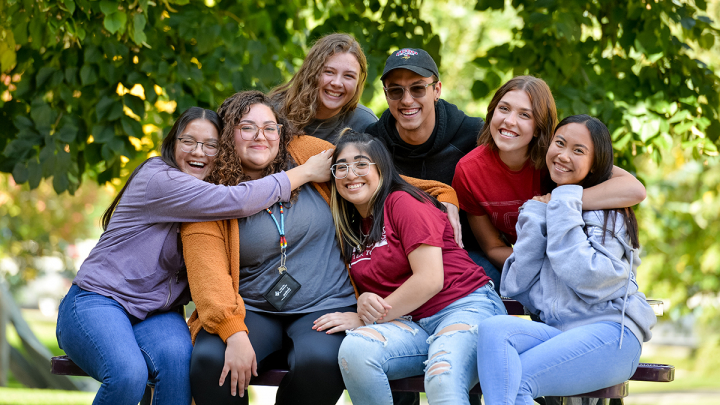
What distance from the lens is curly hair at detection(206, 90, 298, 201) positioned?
2936mm

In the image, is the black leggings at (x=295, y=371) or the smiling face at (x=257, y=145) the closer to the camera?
the black leggings at (x=295, y=371)

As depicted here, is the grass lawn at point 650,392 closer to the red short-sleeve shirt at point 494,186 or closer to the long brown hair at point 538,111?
the red short-sleeve shirt at point 494,186

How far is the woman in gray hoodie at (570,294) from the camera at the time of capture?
2.39 metres

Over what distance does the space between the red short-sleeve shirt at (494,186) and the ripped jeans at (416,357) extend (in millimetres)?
599

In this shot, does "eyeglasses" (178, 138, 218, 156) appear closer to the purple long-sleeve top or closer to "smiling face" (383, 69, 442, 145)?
the purple long-sleeve top

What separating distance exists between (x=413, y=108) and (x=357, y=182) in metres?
0.62

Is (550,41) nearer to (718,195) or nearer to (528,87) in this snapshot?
(528,87)

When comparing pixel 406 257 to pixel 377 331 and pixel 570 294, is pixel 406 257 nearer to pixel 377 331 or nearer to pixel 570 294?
pixel 377 331

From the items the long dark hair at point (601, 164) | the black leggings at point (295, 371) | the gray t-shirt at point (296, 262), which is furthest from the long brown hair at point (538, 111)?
the black leggings at point (295, 371)

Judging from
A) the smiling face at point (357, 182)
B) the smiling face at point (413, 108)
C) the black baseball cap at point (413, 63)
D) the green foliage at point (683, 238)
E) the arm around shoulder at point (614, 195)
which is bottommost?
the green foliage at point (683, 238)

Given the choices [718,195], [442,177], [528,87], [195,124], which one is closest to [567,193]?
[528,87]

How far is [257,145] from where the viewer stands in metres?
2.96

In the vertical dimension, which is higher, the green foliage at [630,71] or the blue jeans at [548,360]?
the green foliage at [630,71]

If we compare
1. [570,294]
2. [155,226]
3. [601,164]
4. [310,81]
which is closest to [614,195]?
[601,164]
